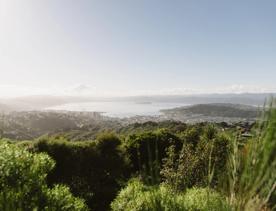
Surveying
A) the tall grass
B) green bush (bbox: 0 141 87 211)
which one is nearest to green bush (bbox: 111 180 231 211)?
the tall grass

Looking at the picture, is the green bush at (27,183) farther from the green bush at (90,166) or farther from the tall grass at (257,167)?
the green bush at (90,166)

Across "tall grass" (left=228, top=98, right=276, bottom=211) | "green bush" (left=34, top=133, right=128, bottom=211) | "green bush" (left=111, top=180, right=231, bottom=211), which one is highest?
"tall grass" (left=228, top=98, right=276, bottom=211)

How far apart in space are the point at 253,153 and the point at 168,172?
1748cm

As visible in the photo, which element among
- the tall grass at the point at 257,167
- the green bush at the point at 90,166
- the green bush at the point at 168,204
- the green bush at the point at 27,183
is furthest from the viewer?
the green bush at the point at 90,166

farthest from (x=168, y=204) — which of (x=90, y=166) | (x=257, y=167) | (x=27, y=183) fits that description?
(x=90, y=166)

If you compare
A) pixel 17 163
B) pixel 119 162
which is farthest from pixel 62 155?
pixel 17 163

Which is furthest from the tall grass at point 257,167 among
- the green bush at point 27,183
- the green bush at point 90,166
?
the green bush at point 90,166

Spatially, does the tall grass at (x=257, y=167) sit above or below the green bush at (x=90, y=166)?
above

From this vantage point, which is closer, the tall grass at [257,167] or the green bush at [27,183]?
the tall grass at [257,167]

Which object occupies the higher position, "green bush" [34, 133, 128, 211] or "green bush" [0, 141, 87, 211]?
"green bush" [0, 141, 87, 211]

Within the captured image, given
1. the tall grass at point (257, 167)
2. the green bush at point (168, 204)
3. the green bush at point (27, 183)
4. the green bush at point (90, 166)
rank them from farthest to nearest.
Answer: the green bush at point (90, 166) → the green bush at point (27, 183) → the green bush at point (168, 204) → the tall grass at point (257, 167)

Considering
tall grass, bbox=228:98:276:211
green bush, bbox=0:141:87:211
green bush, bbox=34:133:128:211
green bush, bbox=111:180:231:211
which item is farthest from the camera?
green bush, bbox=34:133:128:211

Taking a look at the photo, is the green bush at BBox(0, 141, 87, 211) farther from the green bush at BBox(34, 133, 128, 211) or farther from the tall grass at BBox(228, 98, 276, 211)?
the green bush at BBox(34, 133, 128, 211)

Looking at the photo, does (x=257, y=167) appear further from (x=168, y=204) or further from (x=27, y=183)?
(x=27, y=183)
